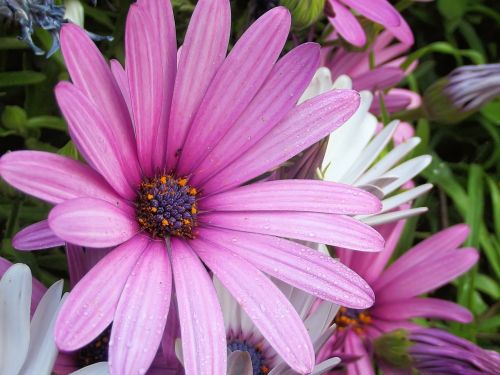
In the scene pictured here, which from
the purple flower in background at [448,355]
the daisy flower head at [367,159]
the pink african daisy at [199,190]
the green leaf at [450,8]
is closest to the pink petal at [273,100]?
the pink african daisy at [199,190]

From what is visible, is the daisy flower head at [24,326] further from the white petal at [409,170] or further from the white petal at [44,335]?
the white petal at [409,170]

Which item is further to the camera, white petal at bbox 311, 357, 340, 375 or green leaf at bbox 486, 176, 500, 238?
green leaf at bbox 486, 176, 500, 238

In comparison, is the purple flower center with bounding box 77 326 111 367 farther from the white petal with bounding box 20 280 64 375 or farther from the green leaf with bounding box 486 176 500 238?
the green leaf with bounding box 486 176 500 238

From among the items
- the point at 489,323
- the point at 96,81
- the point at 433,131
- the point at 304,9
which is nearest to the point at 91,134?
the point at 96,81

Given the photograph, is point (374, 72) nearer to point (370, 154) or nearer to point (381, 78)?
point (381, 78)

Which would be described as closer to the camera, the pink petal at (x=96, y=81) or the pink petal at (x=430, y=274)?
the pink petal at (x=96, y=81)

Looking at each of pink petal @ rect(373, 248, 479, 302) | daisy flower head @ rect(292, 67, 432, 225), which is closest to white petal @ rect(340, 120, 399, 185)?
daisy flower head @ rect(292, 67, 432, 225)
